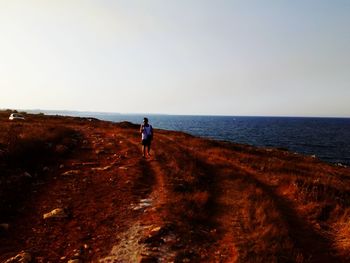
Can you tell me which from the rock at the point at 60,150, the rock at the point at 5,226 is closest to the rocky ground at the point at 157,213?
the rock at the point at 5,226

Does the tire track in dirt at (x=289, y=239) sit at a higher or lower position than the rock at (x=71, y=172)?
lower

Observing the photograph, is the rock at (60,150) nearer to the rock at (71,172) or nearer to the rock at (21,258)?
the rock at (71,172)

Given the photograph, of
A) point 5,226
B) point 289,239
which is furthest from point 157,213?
point 5,226

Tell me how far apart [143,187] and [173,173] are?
110 inches

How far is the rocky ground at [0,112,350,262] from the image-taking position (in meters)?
9.03

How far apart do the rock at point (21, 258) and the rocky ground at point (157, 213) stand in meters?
0.04

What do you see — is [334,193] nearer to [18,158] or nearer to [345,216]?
[345,216]

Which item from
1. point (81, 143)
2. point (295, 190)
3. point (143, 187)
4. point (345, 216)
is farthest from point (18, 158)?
point (345, 216)

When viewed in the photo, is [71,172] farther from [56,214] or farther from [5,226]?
[5,226]

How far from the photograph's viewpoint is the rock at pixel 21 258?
823 centimetres

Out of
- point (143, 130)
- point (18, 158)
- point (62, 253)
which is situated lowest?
point (62, 253)

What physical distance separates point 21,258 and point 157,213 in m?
4.57

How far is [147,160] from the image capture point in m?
20.4

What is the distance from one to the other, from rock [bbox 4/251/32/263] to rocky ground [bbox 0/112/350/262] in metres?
0.04
